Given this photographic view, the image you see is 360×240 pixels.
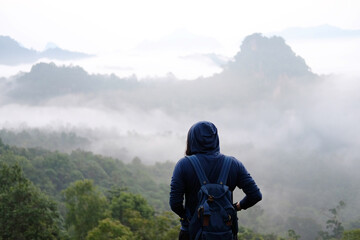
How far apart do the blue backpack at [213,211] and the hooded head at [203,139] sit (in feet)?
0.46

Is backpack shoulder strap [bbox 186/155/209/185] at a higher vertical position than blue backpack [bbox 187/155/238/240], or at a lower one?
higher

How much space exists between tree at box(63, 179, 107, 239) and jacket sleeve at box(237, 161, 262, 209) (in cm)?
2257

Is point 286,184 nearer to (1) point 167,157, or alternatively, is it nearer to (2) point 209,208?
(1) point 167,157

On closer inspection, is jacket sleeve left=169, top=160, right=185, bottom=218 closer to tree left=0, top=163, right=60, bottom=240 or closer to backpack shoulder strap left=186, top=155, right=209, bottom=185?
backpack shoulder strap left=186, top=155, right=209, bottom=185

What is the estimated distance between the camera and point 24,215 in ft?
57.2

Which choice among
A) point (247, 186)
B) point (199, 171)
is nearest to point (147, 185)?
point (247, 186)

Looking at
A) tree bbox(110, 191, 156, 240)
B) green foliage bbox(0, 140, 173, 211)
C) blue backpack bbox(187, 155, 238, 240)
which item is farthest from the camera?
green foliage bbox(0, 140, 173, 211)

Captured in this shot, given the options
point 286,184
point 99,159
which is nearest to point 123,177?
point 99,159

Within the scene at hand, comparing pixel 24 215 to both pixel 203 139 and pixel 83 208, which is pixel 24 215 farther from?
pixel 203 139

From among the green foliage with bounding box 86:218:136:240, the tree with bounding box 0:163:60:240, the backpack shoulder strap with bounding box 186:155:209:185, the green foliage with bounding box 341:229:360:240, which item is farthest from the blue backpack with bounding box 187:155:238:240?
the green foliage with bounding box 341:229:360:240

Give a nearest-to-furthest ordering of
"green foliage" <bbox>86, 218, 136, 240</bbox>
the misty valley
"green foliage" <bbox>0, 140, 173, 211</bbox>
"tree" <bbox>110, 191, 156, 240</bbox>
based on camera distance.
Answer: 1. "green foliage" <bbox>86, 218, 136, 240</bbox>
2. the misty valley
3. "tree" <bbox>110, 191, 156, 240</bbox>
4. "green foliage" <bbox>0, 140, 173, 211</bbox>

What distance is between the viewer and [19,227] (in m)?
17.1

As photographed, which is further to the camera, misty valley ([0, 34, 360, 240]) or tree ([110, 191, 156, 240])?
tree ([110, 191, 156, 240])

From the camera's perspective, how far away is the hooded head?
315 cm
